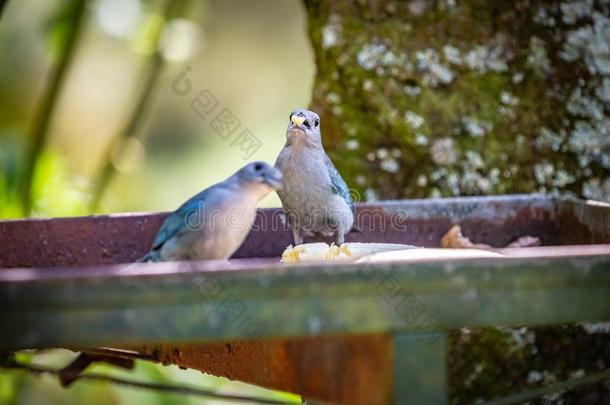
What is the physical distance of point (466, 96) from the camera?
362 centimetres

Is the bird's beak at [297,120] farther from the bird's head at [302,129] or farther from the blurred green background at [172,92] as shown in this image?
the blurred green background at [172,92]

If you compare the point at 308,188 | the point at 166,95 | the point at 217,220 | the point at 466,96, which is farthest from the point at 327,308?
the point at 166,95

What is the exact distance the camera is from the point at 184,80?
8.23 meters

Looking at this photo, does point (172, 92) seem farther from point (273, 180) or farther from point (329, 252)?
point (273, 180)

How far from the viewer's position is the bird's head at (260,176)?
2092 millimetres

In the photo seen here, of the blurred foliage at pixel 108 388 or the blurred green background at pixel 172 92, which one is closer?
the blurred foliage at pixel 108 388

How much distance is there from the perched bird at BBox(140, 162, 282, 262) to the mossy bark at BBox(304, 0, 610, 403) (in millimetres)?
1550

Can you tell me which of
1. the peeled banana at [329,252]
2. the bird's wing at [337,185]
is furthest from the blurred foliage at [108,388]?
the peeled banana at [329,252]

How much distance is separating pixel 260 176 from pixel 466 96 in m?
1.73

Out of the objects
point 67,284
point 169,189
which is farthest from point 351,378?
point 169,189

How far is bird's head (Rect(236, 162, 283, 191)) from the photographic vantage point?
209cm

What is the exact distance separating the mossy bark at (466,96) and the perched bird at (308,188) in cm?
76

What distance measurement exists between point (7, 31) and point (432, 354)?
21.1 feet

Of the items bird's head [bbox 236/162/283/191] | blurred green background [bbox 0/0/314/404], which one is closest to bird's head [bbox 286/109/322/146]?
bird's head [bbox 236/162/283/191]
